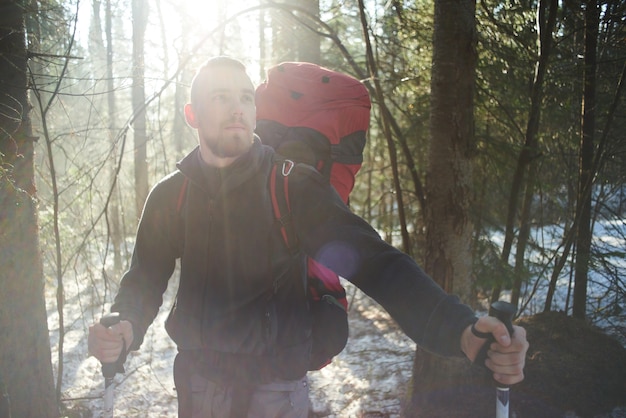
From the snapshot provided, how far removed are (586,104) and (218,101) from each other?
5.34 meters

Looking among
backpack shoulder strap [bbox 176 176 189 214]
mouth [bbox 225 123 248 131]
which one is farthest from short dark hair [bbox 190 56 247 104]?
backpack shoulder strap [bbox 176 176 189 214]

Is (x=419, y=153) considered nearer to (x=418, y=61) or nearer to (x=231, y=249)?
(x=418, y=61)

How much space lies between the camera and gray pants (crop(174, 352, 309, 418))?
7.08 ft

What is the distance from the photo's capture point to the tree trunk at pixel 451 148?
14.0 ft

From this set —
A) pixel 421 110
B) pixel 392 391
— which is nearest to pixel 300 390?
pixel 392 391

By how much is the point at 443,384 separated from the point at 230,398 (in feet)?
10.4

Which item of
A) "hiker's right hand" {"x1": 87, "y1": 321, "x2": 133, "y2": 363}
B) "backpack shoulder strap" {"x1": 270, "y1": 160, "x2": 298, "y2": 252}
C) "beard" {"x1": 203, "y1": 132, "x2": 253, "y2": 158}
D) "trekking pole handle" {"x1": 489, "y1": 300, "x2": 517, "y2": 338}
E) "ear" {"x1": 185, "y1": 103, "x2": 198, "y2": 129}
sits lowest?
"hiker's right hand" {"x1": 87, "y1": 321, "x2": 133, "y2": 363}

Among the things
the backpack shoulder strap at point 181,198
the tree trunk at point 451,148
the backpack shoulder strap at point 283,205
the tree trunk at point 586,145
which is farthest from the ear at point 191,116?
the tree trunk at point 586,145

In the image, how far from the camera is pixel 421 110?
6852 millimetres

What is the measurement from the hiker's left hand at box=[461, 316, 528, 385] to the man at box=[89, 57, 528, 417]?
47cm

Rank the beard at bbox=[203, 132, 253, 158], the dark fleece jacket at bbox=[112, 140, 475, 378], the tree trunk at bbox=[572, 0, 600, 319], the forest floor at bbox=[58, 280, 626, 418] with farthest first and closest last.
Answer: the tree trunk at bbox=[572, 0, 600, 319] → the forest floor at bbox=[58, 280, 626, 418] → the beard at bbox=[203, 132, 253, 158] → the dark fleece jacket at bbox=[112, 140, 475, 378]

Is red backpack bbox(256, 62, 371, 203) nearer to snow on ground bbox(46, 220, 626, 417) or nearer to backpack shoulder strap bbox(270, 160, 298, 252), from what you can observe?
backpack shoulder strap bbox(270, 160, 298, 252)

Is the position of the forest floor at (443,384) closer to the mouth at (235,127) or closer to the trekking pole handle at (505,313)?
the mouth at (235,127)

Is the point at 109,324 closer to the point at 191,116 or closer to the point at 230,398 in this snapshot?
the point at 230,398
